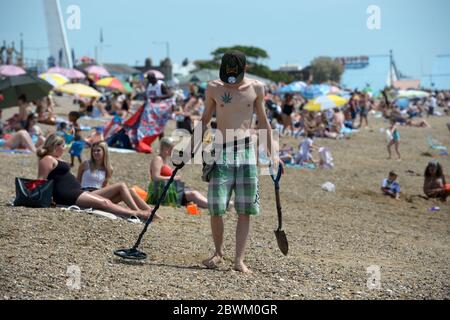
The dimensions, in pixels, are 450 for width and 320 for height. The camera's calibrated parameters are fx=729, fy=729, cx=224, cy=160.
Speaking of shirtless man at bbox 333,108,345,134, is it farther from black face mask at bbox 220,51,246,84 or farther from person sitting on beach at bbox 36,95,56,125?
black face mask at bbox 220,51,246,84

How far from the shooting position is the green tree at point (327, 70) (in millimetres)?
101188

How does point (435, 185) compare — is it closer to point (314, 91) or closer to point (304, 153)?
point (304, 153)

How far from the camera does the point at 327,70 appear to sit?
102000 mm

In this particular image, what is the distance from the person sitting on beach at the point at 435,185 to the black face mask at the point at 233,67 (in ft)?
25.3

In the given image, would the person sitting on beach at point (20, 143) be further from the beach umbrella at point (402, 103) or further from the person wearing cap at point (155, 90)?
the beach umbrella at point (402, 103)

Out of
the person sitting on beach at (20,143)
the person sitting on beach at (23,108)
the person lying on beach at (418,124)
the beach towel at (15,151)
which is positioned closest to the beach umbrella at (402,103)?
the person lying on beach at (418,124)

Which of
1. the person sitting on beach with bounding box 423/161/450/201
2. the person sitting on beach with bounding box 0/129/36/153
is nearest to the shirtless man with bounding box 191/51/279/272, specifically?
the person sitting on beach with bounding box 423/161/450/201

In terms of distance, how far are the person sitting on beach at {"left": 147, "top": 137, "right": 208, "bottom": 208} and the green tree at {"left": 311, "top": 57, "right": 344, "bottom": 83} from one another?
3636 inches


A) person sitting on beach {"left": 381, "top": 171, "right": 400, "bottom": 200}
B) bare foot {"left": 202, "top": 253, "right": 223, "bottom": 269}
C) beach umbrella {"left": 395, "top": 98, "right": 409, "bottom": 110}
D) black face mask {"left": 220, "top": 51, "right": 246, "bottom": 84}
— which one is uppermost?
black face mask {"left": 220, "top": 51, "right": 246, "bottom": 84}

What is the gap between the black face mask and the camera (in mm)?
5730

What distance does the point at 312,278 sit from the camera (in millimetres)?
5754

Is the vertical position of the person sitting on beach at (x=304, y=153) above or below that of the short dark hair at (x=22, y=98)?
below
